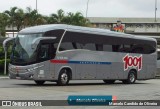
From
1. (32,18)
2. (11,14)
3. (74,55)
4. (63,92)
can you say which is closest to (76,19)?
(32,18)

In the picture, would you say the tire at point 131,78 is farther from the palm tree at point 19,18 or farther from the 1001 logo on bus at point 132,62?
the palm tree at point 19,18

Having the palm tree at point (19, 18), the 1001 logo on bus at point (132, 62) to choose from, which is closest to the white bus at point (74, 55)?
the 1001 logo on bus at point (132, 62)

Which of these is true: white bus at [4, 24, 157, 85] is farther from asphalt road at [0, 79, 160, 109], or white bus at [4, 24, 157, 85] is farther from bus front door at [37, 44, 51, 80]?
asphalt road at [0, 79, 160, 109]

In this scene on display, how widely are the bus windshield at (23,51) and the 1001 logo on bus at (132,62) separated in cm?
809

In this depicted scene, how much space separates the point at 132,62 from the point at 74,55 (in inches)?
251

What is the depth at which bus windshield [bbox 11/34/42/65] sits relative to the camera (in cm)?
2397

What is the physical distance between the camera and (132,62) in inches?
1212

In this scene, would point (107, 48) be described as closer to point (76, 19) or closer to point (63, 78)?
point (63, 78)

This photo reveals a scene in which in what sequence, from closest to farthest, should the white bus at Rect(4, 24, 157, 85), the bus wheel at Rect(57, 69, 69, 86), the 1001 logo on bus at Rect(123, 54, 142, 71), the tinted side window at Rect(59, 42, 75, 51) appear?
the white bus at Rect(4, 24, 157, 85)
the tinted side window at Rect(59, 42, 75, 51)
the bus wheel at Rect(57, 69, 69, 86)
the 1001 logo on bus at Rect(123, 54, 142, 71)

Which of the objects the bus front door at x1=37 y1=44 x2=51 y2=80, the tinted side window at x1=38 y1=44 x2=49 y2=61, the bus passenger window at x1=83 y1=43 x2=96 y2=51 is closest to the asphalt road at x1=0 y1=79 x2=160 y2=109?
the bus front door at x1=37 y1=44 x2=51 y2=80

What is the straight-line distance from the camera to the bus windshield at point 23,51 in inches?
944

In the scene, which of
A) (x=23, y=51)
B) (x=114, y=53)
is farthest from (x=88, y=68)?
(x=23, y=51)

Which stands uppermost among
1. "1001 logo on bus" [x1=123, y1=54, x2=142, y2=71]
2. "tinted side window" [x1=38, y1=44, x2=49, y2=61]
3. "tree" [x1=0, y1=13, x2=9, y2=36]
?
"tree" [x1=0, y1=13, x2=9, y2=36]

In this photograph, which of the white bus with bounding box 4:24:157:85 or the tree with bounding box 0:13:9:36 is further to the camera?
the tree with bounding box 0:13:9:36
